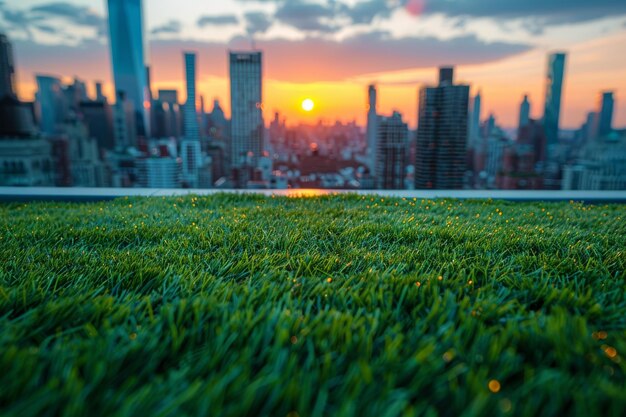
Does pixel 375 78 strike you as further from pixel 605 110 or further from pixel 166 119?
pixel 166 119

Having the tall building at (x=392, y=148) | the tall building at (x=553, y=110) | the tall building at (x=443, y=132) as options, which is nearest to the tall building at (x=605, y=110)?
the tall building at (x=553, y=110)

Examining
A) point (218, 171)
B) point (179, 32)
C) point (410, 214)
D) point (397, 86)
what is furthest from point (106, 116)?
point (410, 214)

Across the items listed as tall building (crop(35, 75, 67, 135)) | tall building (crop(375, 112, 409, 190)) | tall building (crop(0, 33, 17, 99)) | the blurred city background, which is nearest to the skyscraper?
the blurred city background

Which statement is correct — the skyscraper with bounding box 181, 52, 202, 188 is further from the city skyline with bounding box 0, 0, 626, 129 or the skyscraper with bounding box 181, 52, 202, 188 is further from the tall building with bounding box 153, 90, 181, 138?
the tall building with bounding box 153, 90, 181, 138

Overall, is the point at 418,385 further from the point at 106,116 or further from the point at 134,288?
the point at 106,116

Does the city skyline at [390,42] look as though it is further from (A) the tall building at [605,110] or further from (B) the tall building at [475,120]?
(B) the tall building at [475,120]
